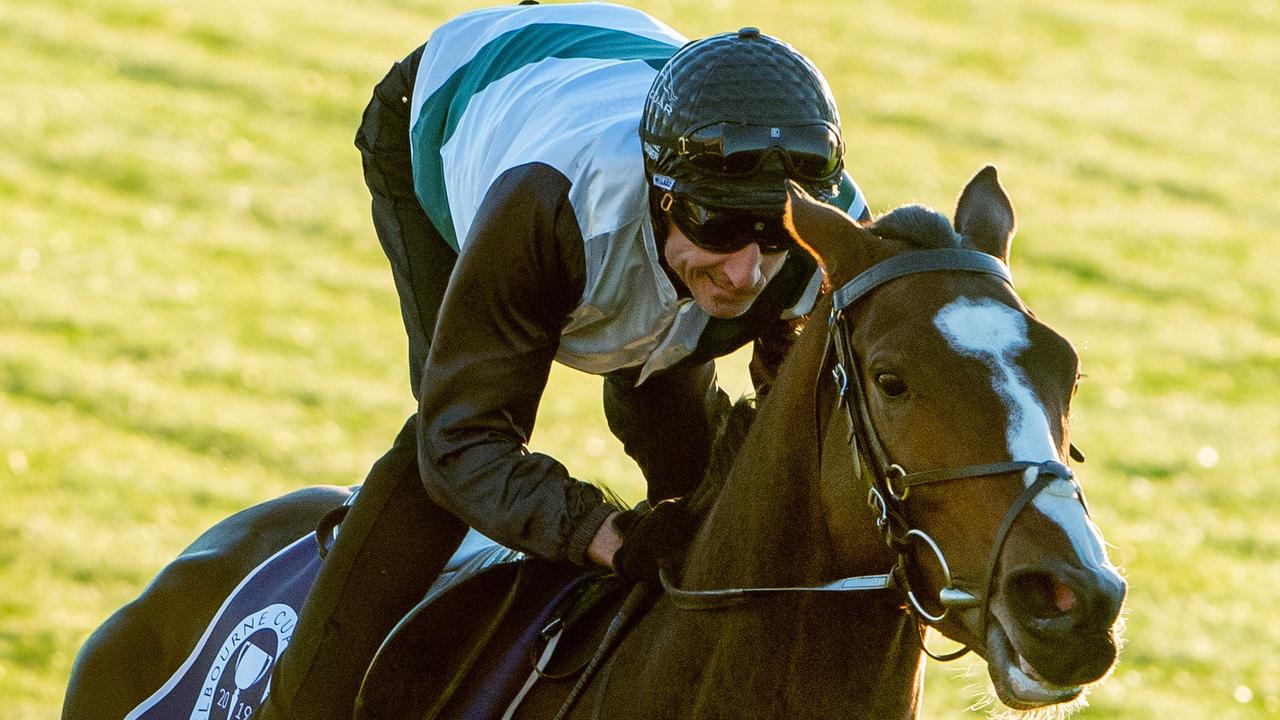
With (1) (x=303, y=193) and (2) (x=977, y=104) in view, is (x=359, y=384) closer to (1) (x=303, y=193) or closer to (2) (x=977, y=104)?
(1) (x=303, y=193)

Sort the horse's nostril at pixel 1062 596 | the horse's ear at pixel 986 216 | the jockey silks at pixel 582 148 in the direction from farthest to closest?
1. the jockey silks at pixel 582 148
2. the horse's ear at pixel 986 216
3. the horse's nostril at pixel 1062 596

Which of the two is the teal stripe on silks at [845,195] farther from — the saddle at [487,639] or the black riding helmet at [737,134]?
the saddle at [487,639]

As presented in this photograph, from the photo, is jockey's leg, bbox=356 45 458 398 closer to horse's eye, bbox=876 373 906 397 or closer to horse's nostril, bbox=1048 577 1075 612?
horse's eye, bbox=876 373 906 397

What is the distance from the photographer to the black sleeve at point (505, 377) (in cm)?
350

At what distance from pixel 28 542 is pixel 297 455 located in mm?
2047

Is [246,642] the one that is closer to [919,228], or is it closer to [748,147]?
[748,147]

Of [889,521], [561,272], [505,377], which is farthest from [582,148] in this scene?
[889,521]

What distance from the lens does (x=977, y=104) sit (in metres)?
19.4

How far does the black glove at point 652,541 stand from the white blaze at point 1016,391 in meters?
0.81

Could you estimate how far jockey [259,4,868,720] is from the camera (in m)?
3.51

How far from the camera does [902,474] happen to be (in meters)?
2.94

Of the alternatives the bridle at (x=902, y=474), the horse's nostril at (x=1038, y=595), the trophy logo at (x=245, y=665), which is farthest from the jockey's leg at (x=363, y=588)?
the horse's nostril at (x=1038, y=595)

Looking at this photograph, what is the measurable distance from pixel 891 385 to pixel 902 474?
0.15m

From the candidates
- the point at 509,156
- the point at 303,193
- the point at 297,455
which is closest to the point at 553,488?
the point at 509,156
